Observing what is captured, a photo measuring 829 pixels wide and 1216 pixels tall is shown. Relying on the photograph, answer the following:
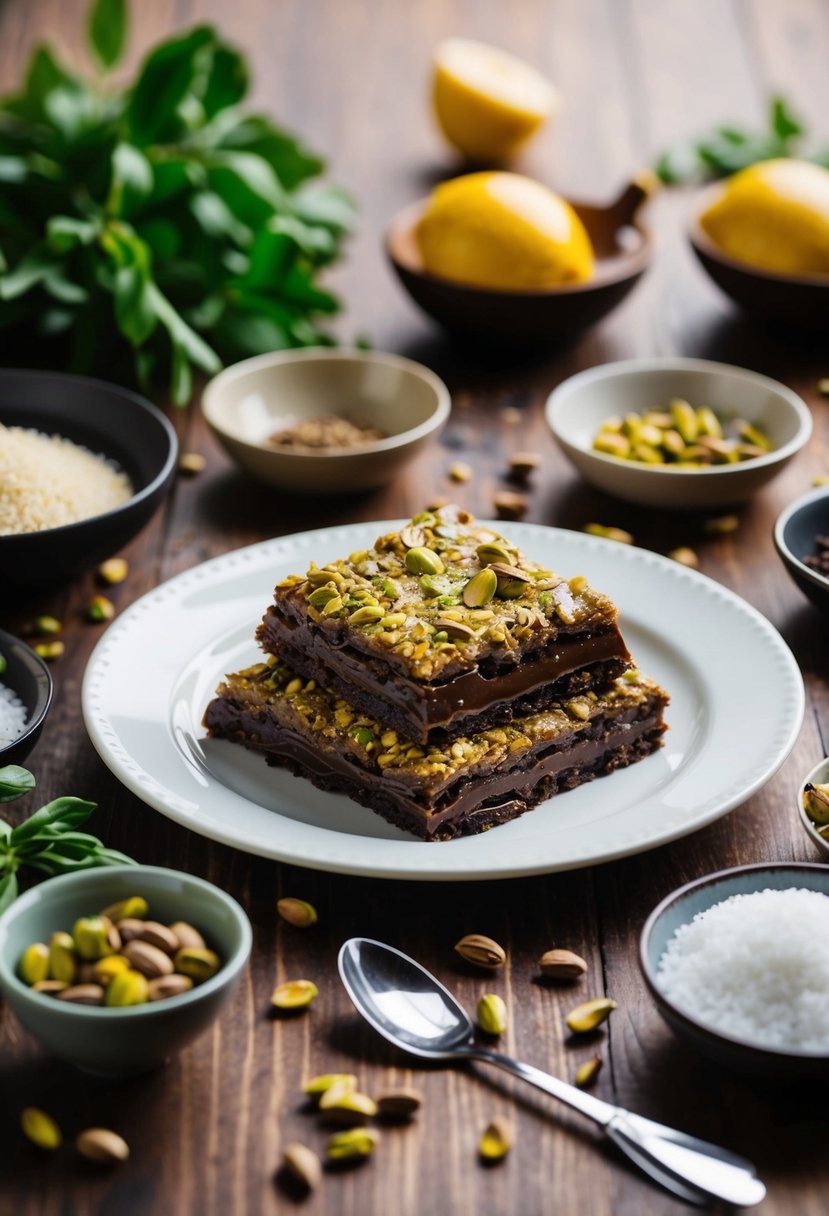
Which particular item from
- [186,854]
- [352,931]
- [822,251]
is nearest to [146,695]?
[186,854]

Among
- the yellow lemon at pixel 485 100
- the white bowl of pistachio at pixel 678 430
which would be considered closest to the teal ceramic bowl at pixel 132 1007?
the white bowl of pistachio at pixel 678 430

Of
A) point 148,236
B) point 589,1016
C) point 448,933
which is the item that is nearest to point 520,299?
point 148,236

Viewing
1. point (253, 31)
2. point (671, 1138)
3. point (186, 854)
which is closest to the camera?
point (671, 1138)

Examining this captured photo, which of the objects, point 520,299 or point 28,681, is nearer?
point 28,681

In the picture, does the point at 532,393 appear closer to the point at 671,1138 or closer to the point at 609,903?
the point at 609,903

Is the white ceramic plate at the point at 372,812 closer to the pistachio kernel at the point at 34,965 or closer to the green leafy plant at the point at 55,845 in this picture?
the green leafy plant at the point at 55,845

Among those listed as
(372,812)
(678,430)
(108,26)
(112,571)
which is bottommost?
(112,571)

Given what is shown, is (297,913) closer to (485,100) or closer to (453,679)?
(453,679)
